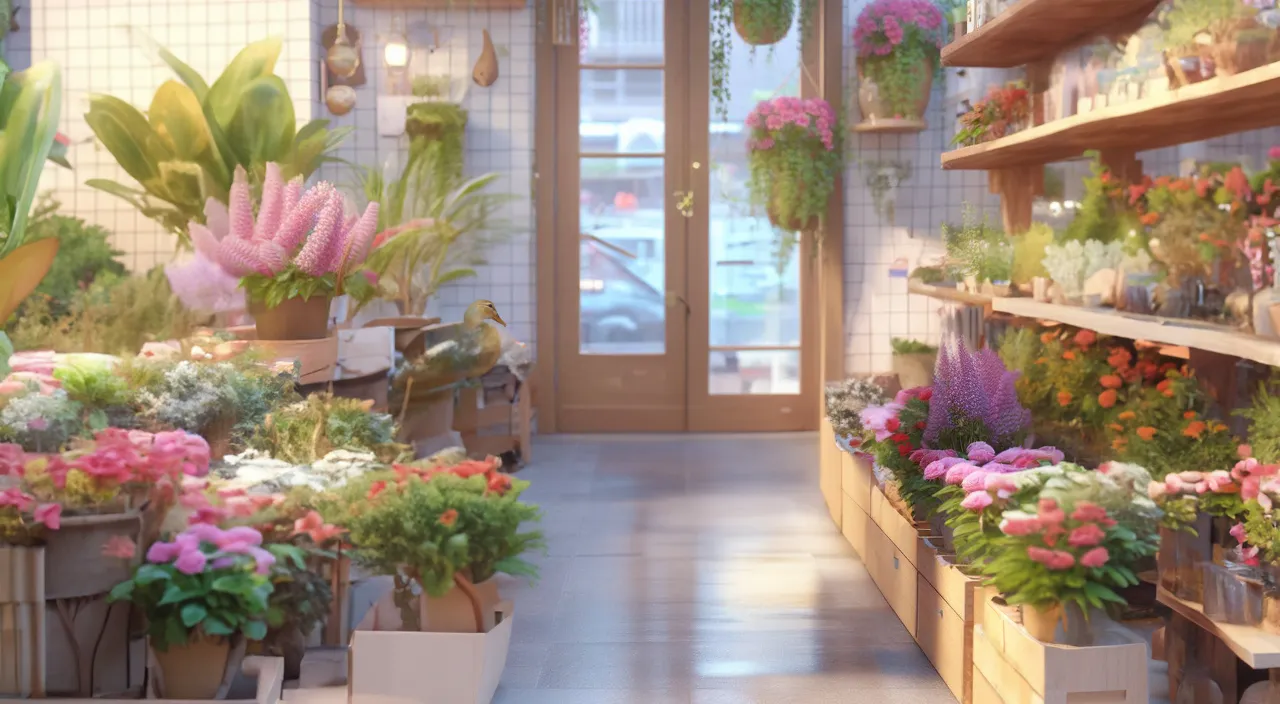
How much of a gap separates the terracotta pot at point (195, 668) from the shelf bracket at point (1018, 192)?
10.7ft

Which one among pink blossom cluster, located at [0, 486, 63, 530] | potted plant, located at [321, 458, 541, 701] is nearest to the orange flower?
potted plant, located at [321, 458, 541, 701]

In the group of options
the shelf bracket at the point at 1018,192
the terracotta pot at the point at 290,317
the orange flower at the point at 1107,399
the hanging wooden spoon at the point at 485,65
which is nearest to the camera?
the orange flower at the point at 1107,399

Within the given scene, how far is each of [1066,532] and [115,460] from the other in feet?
5.99

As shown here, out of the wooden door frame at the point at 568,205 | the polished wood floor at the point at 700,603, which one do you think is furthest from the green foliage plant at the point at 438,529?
the wooden door frame at the point at 568,205

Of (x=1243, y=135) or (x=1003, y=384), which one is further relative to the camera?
(x=1243, y=135)

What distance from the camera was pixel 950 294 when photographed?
16.8 feet

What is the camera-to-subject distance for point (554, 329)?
26.1 ft

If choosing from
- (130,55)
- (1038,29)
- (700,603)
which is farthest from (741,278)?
(700,603)

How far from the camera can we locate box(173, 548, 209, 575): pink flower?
8.20 ft

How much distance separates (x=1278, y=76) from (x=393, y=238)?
9.39ft

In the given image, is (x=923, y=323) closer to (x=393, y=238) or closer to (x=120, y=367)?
(x=393, y=238)

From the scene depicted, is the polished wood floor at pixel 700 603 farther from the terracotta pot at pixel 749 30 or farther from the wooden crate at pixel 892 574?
the terracotta pot at pixel 749 30

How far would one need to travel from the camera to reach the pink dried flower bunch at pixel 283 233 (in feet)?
12.5

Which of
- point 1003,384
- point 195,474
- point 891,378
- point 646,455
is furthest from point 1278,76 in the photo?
point 646,455
